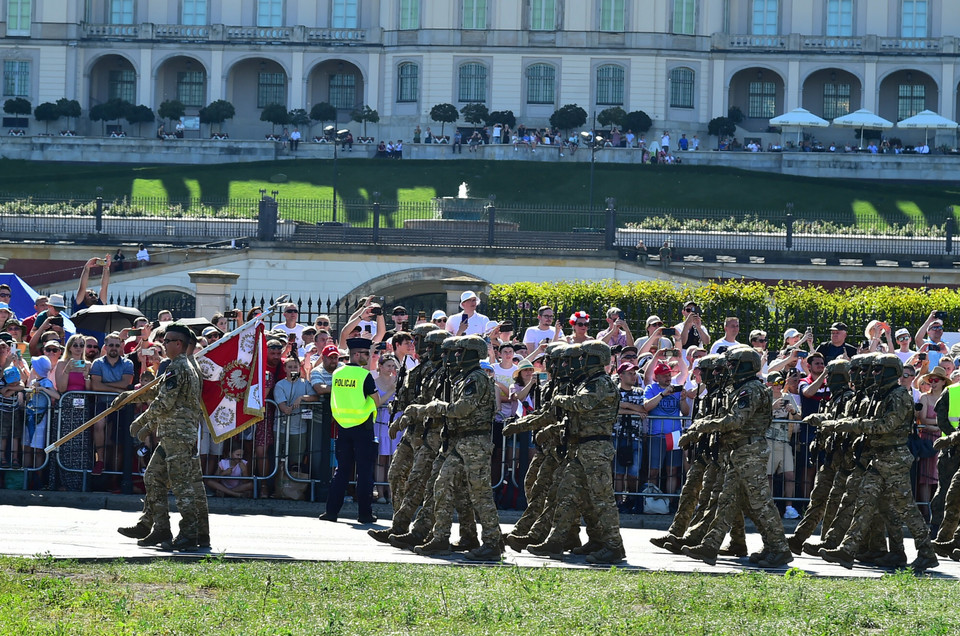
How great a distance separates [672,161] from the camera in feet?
189

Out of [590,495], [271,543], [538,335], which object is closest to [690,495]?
[590,495]

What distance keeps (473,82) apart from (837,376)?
54.8m

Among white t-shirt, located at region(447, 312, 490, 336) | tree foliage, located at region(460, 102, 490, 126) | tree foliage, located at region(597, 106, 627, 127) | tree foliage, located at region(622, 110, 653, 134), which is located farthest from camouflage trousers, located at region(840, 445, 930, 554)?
tree foliage, located at region(460, 102, 490, 126)

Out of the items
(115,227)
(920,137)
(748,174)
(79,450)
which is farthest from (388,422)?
(920,137)

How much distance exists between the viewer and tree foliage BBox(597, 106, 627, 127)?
61.8 m

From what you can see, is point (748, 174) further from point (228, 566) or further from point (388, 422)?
point (228, 566)

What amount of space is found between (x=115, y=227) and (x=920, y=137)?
1434 inches

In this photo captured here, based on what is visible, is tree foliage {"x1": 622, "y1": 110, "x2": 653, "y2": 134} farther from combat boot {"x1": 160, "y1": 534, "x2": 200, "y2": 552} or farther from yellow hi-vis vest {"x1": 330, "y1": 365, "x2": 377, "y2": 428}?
combat boot {"x1": 160, "y1": 534, "x2": 200, "y2": 552}

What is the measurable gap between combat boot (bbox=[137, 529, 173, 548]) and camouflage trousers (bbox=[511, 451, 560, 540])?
8.91 feet

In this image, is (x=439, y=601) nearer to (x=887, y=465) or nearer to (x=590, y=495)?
(x=590, y=495)

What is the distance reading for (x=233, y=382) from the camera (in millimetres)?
13461

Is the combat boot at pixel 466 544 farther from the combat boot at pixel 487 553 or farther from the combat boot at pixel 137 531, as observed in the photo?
the combat boot at pixel 137 531

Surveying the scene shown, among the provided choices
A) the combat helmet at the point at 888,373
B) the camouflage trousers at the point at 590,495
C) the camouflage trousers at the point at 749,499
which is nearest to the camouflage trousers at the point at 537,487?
the camouflage trousers at the point at 590,495

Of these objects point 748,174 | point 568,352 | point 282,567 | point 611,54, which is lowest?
point 282,567
